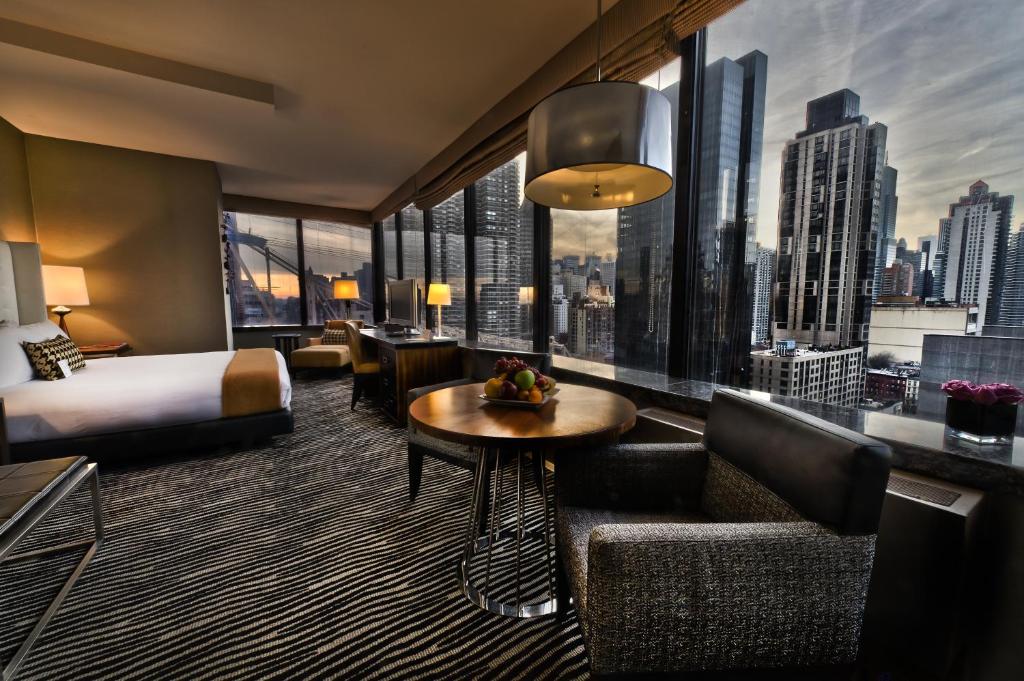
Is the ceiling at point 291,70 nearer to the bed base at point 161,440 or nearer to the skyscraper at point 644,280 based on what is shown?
the skyscraper at point 644,280

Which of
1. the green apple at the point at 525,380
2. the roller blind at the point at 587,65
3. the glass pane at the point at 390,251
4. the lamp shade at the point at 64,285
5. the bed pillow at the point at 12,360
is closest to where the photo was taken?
the green apple at the point at 525,380

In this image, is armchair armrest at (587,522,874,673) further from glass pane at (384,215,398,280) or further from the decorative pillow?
glass pane at (384,215,398,280)

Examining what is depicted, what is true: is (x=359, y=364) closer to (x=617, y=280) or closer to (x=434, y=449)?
(x=434, y=449)

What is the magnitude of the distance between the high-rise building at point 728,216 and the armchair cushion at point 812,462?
3.03ft

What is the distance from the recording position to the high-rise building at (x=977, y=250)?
4.17 feet

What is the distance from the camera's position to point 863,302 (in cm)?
158

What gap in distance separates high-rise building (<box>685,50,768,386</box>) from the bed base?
2886mm

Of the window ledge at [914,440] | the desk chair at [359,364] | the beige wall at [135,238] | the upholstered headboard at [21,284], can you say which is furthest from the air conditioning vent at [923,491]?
the beige wall at [135,238]

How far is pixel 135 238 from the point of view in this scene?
429 cm

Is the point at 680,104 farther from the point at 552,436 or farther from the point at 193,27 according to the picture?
the point at 193,27

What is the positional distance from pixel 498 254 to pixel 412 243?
2289 mm

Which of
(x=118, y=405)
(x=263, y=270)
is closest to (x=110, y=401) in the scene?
(x=118, y=405)

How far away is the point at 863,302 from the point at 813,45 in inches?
41.7

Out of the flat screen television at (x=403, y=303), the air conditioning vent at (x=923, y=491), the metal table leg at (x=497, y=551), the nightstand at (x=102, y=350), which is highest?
the flat screen television at (x=403, y=303)
